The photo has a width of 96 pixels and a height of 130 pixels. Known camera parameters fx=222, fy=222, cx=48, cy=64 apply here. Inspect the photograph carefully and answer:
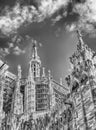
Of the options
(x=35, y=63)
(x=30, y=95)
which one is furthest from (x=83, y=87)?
(x=35, y=63)

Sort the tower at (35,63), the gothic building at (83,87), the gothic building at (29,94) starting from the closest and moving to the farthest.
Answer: the gothic building at (83,87) → the gothic building at (29,94) → the tower at (35,63)

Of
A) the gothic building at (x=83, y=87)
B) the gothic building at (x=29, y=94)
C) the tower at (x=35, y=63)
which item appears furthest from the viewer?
the tower at (x=35, y=63)

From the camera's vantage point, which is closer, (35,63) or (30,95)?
(30,95)

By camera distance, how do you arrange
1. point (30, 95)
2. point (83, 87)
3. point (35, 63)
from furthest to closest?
1. point (35, 63)
2. point (30, 95)
3. point (83, 87)

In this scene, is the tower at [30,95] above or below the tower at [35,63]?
below

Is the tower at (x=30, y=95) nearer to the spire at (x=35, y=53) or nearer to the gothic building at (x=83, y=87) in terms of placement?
the spire at (x=35, y=53)

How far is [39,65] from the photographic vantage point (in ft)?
210

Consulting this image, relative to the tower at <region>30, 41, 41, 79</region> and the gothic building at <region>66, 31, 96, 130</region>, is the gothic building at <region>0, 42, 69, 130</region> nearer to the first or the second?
the tower at <region>30, 41, 41, 79</region>

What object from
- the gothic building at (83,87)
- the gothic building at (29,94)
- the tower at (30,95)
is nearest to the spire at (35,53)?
the gothic building at (29,94)

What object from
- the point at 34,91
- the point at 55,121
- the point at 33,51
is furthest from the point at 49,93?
the point at 55,121

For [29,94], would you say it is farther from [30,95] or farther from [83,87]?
[83,87]

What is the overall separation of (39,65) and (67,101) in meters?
45.6

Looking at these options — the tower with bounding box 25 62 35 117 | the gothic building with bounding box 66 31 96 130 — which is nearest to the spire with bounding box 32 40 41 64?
the tower with bounding box 25 62 35 117

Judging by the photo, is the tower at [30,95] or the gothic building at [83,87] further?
the tower at [30,95]
